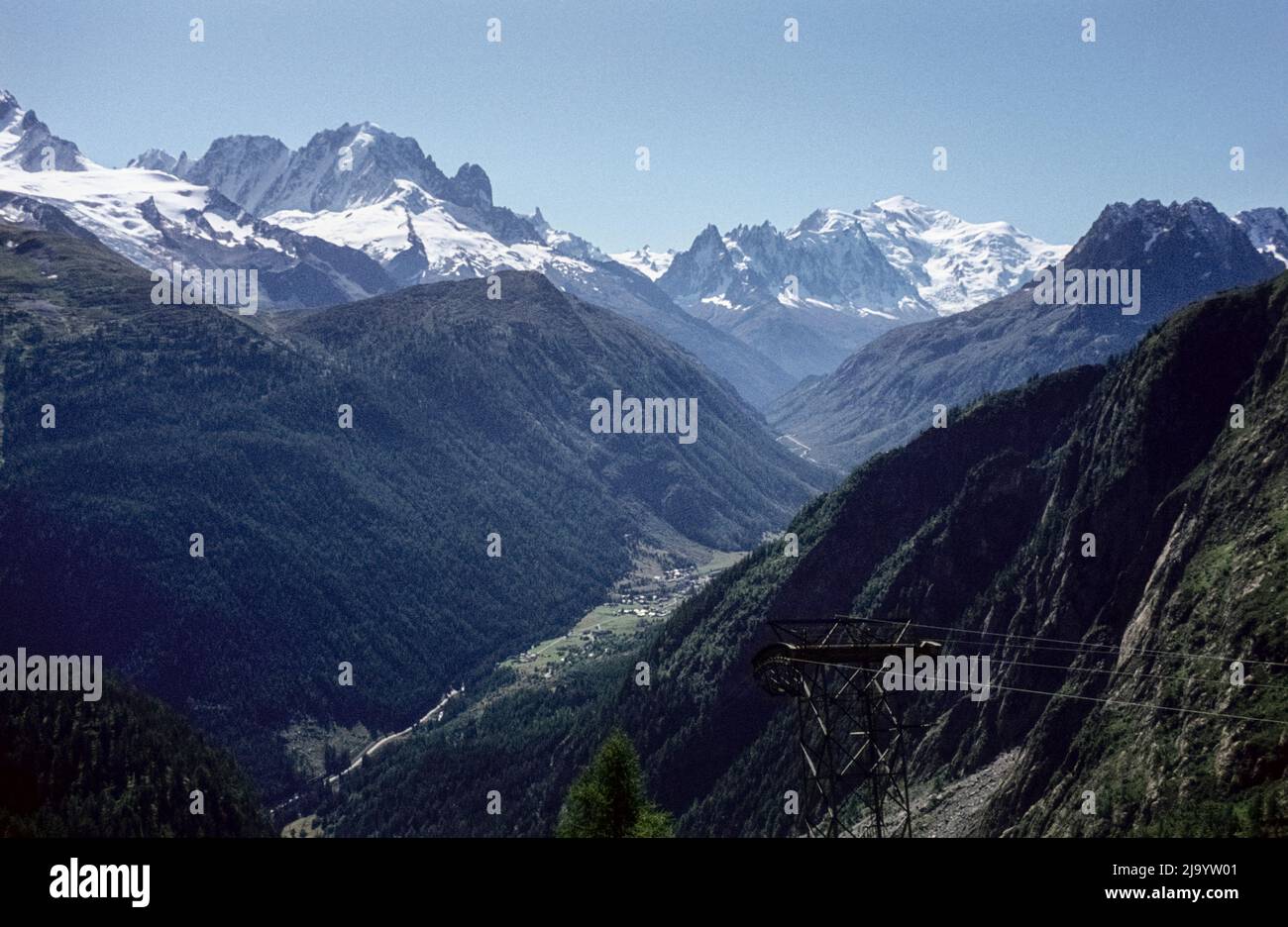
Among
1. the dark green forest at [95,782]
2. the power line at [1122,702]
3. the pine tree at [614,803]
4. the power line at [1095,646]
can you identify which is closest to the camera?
the power line at [1122,702]

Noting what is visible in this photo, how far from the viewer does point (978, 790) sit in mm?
136125

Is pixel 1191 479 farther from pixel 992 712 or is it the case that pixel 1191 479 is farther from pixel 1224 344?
pixel 992 712

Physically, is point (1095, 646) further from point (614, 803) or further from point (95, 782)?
point (95, 782)

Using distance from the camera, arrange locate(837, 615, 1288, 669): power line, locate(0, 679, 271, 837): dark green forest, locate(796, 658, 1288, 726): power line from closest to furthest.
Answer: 1. locate(796, 658, 1288, 726): power line
2. locate(837, 615, 1288, 669): power line
3. locate(0, 679, 271, 837): dark green forest

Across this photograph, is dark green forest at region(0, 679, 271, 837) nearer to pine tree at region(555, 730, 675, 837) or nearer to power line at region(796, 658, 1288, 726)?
power line at region(796, 658, 1288, 726)

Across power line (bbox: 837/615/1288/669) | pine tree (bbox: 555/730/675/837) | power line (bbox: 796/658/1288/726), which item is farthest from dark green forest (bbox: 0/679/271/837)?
pine tree (bbox: 555/730/675/837)

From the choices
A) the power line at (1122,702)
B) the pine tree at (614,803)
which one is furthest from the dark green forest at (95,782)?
the pine tree at (614,803)

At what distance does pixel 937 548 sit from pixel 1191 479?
58.0m

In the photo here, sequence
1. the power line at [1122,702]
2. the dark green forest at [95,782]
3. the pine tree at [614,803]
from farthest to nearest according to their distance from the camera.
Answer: the dark green forest at [95,782] → the pine tree at [614,803] → the power line at [1122,702]

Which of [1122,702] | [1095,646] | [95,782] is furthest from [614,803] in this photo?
[95,782]

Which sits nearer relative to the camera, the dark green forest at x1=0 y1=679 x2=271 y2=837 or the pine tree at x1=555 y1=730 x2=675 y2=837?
the pine tree at x1=555 y1=730 x2=675 y2=837

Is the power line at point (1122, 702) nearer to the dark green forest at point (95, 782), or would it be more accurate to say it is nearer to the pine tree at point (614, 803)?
the pine tree at point (614, 803)
